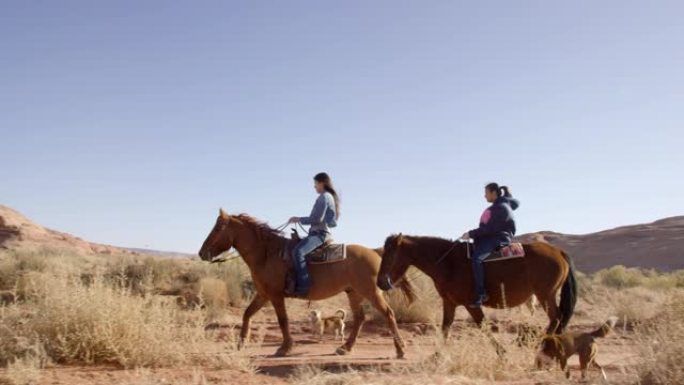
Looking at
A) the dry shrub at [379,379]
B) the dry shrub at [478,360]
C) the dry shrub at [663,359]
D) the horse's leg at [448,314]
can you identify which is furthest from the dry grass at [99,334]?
the dry shrub at [663,359]

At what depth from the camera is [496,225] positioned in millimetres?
8844

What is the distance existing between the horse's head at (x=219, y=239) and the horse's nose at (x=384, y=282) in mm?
2811

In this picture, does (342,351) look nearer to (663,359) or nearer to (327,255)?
(327,255)

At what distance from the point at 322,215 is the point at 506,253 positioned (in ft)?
9.99

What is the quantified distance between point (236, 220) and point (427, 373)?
4975mm

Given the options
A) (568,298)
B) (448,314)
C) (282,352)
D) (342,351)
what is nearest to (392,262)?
(448,314)

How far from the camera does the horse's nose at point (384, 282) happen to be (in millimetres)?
8789

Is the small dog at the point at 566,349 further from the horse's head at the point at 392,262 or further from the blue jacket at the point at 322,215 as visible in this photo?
the blue jacket at the point at 322,215

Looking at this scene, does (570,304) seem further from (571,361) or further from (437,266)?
(437,266)

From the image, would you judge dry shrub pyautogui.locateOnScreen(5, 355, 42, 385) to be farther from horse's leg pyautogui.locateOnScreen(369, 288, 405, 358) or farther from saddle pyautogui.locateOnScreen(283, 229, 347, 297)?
horse's leg pyautogui.locateOnScreen(369, 288, 405, 358)

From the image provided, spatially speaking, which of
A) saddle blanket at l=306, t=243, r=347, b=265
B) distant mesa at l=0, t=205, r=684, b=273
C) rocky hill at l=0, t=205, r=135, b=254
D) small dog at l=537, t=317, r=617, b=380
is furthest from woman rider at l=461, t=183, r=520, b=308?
rocky hill at l=0, t=205, r=135, b=254

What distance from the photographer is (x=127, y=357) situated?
22.5 feet

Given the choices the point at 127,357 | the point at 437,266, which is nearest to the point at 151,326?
the point at 127,357

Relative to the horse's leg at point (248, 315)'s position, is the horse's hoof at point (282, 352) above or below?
below
